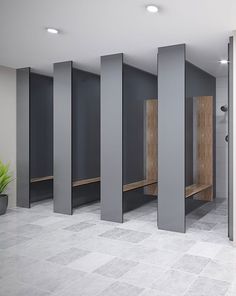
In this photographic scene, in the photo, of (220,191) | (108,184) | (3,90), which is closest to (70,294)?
(108,184)

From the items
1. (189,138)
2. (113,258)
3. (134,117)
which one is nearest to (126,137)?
(134,117)

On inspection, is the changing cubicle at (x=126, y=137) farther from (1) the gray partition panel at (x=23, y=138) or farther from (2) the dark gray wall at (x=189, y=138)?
(1) the gray partition panel at (x=23, y=138)

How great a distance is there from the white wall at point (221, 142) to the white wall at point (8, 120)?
4.35m

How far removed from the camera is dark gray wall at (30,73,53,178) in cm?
679

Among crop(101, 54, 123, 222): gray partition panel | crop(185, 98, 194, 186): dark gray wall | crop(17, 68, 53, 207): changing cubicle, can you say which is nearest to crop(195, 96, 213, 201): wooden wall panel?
crop(185, 98, 194, 186): dark gray wall

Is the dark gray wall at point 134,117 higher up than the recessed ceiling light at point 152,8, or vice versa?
the recessed ceiling light at point 152,8

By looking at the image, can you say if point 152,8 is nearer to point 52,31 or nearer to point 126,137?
point 52,31

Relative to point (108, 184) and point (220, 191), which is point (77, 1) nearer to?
point (108, 184)

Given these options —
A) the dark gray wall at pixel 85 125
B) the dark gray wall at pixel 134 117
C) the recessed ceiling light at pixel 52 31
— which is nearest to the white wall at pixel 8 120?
the dark gray wall at pixel 85 125

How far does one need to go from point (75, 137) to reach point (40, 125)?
1.00 meters

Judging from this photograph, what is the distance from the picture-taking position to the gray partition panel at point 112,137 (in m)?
5.20

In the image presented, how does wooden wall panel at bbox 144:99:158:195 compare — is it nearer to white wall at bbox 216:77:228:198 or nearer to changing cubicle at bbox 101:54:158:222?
changing cubicle at bbox 101:54:158:222

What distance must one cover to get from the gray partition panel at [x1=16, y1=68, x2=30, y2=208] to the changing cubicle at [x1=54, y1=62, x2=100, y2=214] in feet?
2.52

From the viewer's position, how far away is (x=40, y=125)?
22.9 feet
